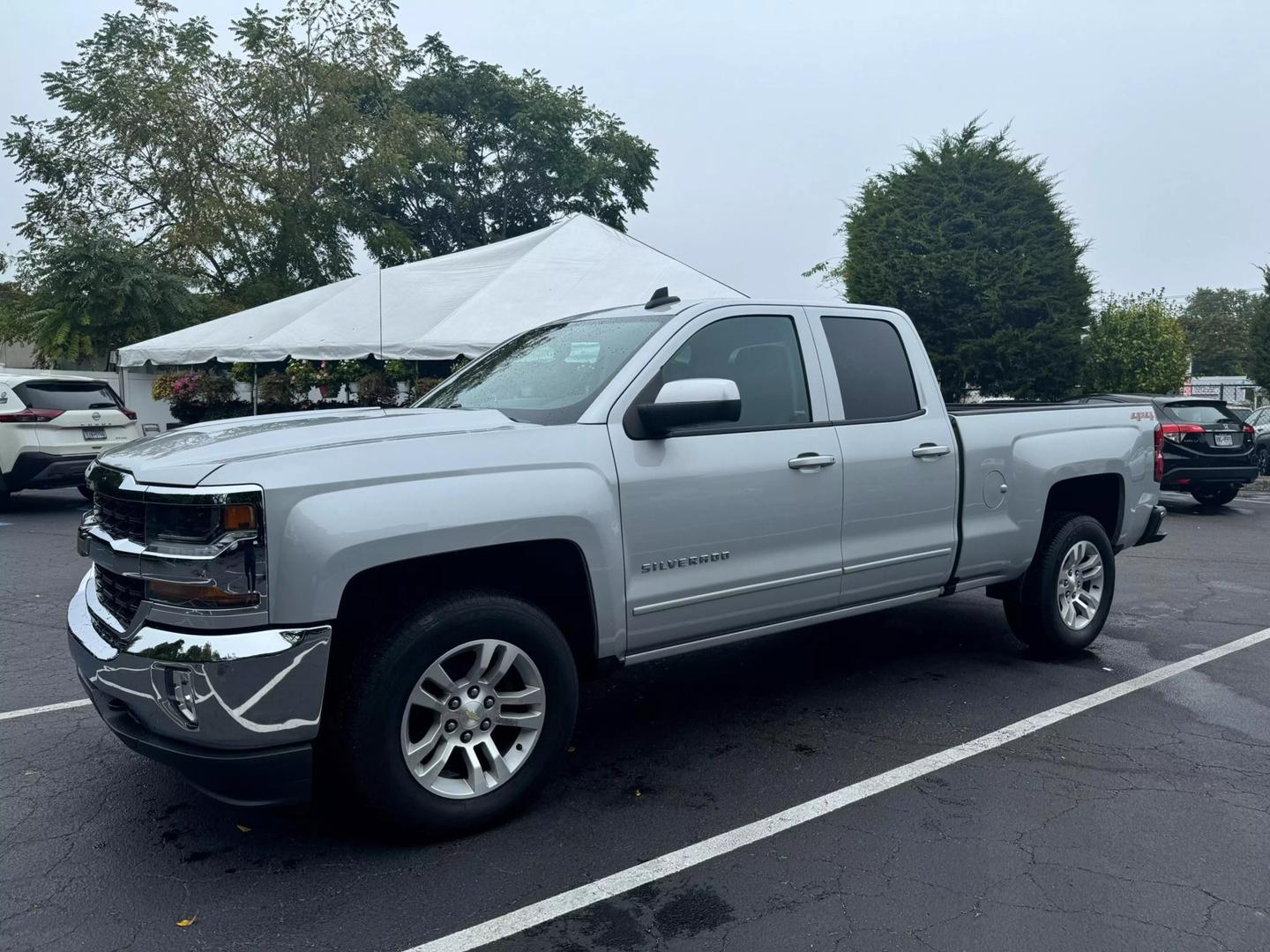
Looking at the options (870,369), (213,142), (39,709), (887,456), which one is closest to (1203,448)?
(870,369)

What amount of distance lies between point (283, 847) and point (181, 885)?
0.36m

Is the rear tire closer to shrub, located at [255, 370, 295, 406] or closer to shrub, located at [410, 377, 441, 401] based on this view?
shrub, located at [410, 377, 441, 401]

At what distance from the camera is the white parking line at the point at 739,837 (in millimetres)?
2973

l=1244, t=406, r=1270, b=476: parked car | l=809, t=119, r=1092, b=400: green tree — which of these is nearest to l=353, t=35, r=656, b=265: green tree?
l=809, t=119, r=1092, b=400: green tree

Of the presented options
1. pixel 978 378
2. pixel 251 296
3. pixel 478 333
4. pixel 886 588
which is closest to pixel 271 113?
pixel 251 296

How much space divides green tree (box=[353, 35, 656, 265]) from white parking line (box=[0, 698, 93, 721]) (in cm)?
3601

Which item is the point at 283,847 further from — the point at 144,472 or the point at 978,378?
the point at 978,378

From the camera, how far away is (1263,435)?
62.2 feet

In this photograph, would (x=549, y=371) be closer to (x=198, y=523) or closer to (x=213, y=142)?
(x=198, y=523)

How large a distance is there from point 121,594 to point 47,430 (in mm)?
10482

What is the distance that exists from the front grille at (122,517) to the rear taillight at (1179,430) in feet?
→ 43.8

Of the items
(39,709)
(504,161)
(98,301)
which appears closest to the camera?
(39,709)

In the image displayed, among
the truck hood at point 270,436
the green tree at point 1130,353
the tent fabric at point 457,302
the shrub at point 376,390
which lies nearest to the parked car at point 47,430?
the tent fabric at point 457,302

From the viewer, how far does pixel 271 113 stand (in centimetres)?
2989
